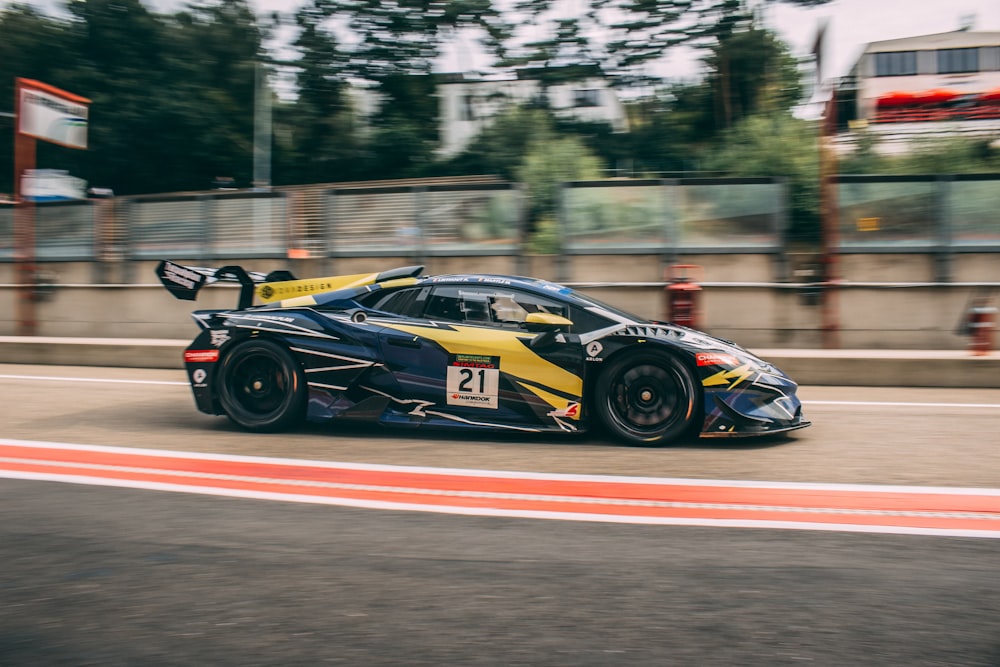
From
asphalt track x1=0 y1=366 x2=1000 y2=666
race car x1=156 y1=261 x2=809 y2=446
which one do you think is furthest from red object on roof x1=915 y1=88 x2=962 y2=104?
race car x1=156 y1=261 x2=809 y2=446

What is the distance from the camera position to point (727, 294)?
43.4ft

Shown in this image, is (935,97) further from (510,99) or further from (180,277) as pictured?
(180,277)

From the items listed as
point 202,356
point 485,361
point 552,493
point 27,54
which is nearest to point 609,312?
point 485,361

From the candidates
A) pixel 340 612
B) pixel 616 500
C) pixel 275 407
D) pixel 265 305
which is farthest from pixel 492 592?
pixel 265 305

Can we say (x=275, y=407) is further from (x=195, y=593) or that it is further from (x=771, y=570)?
(x=771, y=570)

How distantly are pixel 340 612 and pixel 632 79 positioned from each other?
37.1 meters

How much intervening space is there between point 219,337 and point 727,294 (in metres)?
8.09

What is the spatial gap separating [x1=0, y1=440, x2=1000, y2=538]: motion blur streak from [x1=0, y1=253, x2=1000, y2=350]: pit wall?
7.98m

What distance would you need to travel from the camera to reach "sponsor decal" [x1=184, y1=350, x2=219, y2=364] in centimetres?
755

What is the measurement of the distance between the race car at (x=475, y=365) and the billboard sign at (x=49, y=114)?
11.4 m

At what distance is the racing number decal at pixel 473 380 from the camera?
682 cm

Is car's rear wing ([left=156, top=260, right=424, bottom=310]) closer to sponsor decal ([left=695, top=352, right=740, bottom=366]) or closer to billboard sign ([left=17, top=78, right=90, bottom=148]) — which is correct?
sponsor decal ([left=695, top=352, right=740, bottom=366])

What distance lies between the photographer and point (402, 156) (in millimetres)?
38500

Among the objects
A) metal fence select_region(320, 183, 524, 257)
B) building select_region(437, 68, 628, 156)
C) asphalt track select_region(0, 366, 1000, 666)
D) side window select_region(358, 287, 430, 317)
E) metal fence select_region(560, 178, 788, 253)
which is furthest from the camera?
building select_region(437, 68, 628, 156)
